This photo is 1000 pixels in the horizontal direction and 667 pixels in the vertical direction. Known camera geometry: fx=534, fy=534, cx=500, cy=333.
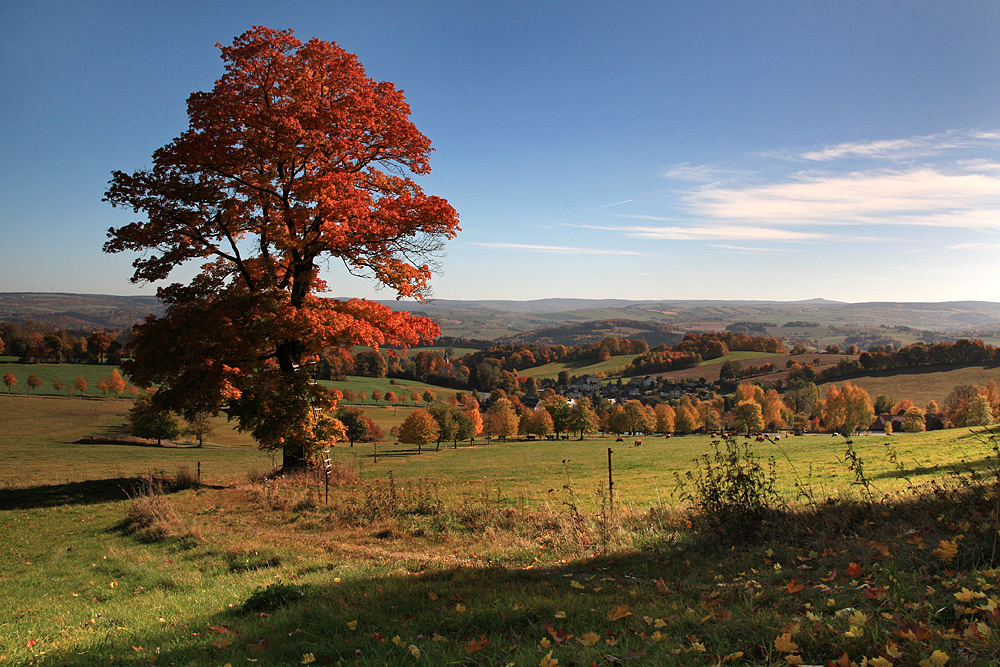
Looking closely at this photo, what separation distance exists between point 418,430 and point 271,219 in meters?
44.1

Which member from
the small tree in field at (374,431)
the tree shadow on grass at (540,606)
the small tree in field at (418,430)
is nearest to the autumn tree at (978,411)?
the small tree in field at (418,430)

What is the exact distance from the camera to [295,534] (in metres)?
9.74

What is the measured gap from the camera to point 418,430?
56.7 meters

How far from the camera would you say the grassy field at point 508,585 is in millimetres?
3480

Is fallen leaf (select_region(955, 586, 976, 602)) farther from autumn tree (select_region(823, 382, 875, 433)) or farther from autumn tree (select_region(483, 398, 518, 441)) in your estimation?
autumn tree (select_region(823, 382, 875, 433))

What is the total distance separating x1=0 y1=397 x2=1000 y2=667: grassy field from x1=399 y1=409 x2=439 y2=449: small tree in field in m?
45.2

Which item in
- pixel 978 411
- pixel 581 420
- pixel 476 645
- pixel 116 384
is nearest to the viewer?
pixel 476 645

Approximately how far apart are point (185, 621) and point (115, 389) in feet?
254

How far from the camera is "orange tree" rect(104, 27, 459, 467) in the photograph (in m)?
13.5

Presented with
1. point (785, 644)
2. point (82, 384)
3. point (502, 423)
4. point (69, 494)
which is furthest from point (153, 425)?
point (785, 644)

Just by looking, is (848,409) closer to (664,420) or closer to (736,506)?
(664,420)

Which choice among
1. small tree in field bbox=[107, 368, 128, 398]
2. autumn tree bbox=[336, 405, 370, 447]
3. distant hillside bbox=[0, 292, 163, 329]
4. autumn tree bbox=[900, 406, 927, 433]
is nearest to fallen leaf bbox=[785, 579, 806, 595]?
autumn tree bbox=[336, 405, 370, 447]

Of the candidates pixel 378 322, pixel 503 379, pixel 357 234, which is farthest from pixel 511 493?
pixel 503 379

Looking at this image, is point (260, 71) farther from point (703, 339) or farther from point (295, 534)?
point (703, 339)
